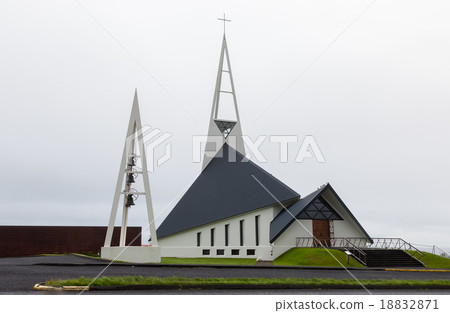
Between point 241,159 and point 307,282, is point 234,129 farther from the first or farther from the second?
point 307,282

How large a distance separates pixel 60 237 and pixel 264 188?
24.6m

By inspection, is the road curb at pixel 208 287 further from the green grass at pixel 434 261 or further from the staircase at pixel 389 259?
the green grass at pixel 434 261

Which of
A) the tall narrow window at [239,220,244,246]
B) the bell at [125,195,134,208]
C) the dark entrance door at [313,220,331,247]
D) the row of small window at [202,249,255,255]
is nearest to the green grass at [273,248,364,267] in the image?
the dark entrance door at [313,220,331,247]

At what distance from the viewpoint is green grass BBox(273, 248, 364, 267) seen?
26.0 metres

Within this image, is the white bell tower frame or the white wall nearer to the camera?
the white bell tower frame

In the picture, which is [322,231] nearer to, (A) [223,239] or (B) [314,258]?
(B) [314,258]

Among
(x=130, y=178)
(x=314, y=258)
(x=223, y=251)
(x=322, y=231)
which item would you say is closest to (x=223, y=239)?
(x=223, y=251)

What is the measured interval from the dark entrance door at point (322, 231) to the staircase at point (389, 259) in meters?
3.61

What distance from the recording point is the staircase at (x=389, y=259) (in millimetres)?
27469

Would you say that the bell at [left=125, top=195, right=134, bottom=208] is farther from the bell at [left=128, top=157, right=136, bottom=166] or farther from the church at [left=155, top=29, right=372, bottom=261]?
the church at [left=155, top=29, right=372, bottom=261]

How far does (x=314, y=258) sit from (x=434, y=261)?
7.82m

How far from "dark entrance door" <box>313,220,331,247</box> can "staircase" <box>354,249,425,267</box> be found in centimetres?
361

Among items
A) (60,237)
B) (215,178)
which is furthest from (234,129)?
(60,237)
